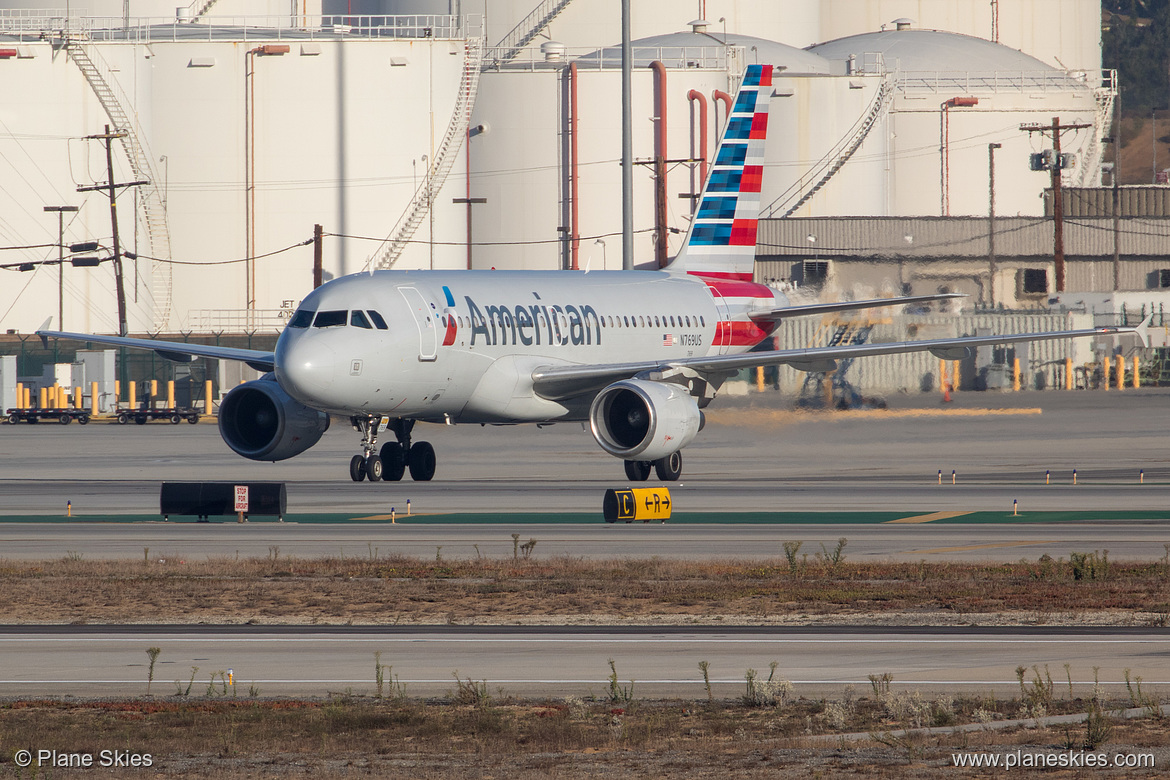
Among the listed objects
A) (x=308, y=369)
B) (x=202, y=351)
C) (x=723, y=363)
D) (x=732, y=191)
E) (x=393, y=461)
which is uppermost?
(x=732, y=191)

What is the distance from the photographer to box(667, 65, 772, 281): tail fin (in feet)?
141

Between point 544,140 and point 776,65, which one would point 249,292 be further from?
point 776,65

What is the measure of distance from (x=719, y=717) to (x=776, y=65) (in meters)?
80.7

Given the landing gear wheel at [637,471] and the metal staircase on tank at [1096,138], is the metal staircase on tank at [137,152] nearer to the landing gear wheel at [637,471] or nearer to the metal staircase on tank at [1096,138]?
the landing gear wheel at [637,471]

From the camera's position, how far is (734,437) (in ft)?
147

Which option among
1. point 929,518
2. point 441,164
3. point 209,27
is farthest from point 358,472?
point 209,27

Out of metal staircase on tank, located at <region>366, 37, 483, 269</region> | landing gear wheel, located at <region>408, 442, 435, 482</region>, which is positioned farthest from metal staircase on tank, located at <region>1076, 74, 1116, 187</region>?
landing gear wheel, located at <region>408, 442, 435, 482</region>

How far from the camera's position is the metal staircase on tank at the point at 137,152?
7494cm

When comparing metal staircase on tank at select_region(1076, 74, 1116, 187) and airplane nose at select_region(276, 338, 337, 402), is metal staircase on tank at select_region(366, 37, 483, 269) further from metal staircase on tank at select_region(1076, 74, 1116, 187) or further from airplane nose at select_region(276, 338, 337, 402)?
metal staircase on tank at select_region(1076, 74, 1116, 187)

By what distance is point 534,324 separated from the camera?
35281 millimetres

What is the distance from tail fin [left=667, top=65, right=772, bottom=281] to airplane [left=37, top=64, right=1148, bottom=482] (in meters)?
3.16

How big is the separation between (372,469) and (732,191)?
14.2 m

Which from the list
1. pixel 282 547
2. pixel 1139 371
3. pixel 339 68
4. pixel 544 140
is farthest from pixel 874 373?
pixel 282 547

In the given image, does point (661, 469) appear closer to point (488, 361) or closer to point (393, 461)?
point (488, 361)
